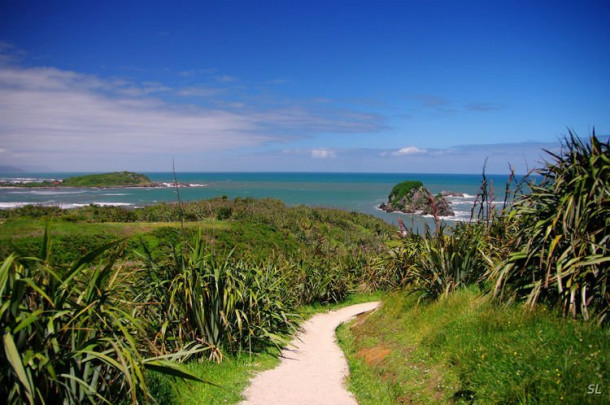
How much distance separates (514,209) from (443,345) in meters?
2.82

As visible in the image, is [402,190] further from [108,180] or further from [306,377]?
[108,180]

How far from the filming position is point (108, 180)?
381 ft

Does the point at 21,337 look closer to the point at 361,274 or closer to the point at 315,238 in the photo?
the point at 361,274

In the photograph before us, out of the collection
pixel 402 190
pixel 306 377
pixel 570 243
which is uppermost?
pixel 570 243

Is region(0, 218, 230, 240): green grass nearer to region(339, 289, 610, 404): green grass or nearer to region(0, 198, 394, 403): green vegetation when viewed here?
region(0, 198, 394, 403): green vegetation

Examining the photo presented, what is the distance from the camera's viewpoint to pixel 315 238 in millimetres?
33344

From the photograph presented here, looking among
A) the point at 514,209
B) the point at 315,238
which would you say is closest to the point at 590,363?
the point at 514,209

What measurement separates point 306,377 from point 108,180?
407 ft

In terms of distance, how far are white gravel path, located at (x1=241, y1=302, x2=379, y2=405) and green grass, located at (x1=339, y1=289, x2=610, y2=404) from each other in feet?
0.99

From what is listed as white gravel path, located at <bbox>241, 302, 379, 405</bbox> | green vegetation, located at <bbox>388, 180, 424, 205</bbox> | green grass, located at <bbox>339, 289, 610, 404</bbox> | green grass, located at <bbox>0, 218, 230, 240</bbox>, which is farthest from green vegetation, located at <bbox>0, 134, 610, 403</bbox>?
green vegetation, located at <bbox>388, 180, 424, 205</bbox>

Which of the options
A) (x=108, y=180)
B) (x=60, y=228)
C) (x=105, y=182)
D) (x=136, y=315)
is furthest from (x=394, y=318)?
(x=108, y=180)

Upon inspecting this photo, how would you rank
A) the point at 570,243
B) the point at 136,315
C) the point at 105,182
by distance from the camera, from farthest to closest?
the point at 105,182 < the point at 136,315 < the point at 570,243

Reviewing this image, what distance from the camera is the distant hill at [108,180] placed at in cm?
10956

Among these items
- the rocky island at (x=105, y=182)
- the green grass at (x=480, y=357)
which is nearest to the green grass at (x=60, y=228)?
the green grass at (x=480, y=357)
